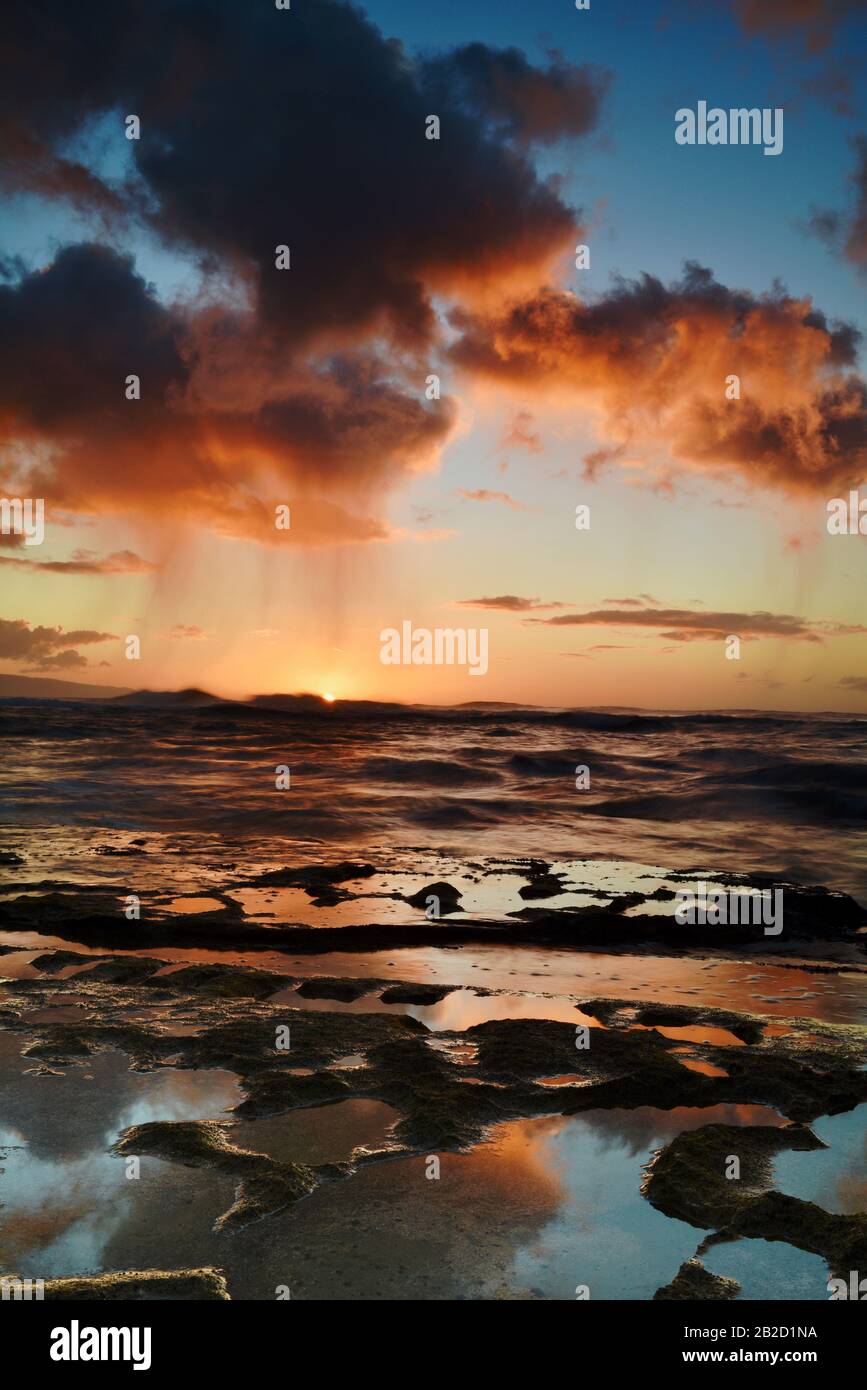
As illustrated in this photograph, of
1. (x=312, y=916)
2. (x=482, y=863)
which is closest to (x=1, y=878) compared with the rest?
(x=312, y=916)

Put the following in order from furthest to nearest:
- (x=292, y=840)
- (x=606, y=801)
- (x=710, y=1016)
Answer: (x=606, y=801)
(x=292, y=840)
(x=710, y=1016)

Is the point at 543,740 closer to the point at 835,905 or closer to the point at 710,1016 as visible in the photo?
the point at 835,905

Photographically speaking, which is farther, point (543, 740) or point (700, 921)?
point (543, 740)

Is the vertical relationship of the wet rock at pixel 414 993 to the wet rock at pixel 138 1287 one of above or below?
below

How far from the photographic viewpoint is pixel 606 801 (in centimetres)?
2622

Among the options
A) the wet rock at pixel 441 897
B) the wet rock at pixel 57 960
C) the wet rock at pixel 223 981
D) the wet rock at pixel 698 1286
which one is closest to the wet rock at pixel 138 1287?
the wet rock at pixel 698 1286

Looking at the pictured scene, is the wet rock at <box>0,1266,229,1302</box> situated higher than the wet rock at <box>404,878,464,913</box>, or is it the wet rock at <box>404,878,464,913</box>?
the wet rock at <box>0,1266,229,1302</box>

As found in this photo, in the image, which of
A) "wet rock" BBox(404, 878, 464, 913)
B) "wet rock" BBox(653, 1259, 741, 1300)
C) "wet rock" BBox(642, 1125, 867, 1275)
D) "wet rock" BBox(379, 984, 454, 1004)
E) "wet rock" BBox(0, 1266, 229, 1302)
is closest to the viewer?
"wet rock" BBox(0, 1266, 229, 1302)

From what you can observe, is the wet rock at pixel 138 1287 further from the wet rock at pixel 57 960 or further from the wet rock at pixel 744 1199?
the wet rock at pixel 57 960

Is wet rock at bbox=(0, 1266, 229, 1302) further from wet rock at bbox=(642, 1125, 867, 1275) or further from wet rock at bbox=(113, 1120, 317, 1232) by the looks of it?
wet rock at bbox=(642, 1125, 867, 1275)

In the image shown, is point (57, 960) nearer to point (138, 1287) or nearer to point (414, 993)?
point (414, 993)

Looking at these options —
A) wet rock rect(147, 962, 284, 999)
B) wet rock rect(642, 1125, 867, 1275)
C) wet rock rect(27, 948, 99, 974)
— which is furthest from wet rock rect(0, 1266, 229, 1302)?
wet rock rect(27, 948, 99, 974)

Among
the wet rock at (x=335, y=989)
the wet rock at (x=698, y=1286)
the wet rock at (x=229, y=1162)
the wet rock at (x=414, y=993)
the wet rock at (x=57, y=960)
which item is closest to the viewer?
the wet rock at (x=698, y=1286)
